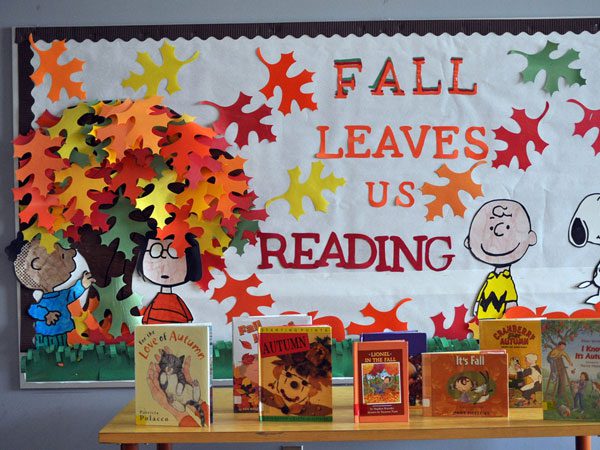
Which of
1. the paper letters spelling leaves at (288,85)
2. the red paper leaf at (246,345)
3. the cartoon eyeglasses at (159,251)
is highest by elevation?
the paper letters spelling leaves at (288,85)

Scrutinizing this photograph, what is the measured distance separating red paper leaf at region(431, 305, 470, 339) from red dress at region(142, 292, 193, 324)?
88 cm

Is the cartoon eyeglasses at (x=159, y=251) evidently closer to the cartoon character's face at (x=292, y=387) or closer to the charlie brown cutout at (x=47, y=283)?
the charlie brown cutout at (x=47, y=283)

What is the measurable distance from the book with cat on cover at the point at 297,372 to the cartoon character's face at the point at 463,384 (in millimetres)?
327

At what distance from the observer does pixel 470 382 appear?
6.51ft

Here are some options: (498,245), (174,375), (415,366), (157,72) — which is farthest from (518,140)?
(174,375)

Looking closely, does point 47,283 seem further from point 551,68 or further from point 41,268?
point 551,68

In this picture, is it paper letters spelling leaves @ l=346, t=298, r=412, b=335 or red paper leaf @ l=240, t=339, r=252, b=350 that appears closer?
red paper leaf @ l=240, t=339, r=252, b=350

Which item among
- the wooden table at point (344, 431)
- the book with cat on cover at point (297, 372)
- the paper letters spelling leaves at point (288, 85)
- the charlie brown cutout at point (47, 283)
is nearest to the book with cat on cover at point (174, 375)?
the wooden table at point (344, 431)

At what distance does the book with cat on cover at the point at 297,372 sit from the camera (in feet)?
6.45

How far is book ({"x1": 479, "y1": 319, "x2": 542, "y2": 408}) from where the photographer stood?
81.5 inches

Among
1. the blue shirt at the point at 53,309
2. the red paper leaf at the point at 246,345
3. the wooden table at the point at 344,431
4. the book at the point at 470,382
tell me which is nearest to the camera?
the wooden table at the point at 344,431

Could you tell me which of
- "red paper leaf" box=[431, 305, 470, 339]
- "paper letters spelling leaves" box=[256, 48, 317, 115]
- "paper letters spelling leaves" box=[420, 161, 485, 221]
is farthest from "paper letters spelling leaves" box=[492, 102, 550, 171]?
"paper letters spelling leaves" box=[256, 48, 317, 115]

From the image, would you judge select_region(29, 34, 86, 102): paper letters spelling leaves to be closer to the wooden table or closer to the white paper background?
the white paper background

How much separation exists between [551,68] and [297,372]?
4.98 ft
